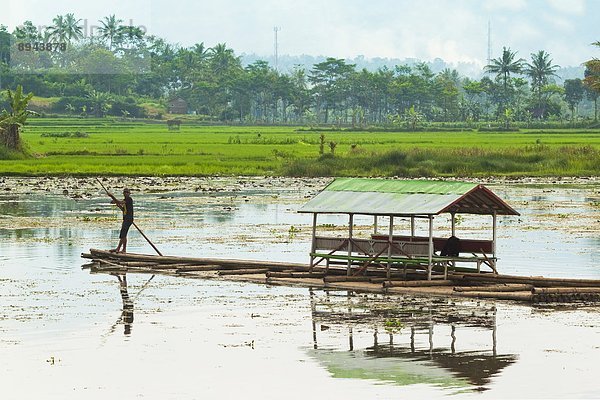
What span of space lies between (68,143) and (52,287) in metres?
67.3

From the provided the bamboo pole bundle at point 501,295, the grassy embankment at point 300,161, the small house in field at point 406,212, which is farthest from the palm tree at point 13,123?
the bamboo pole bundle at point 501,295

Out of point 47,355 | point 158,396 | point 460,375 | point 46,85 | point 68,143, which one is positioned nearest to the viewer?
point 158,396

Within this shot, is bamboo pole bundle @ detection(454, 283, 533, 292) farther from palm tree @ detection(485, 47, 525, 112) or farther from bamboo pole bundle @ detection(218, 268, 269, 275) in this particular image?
palm tree @ detection(485, 47, 525, 112)

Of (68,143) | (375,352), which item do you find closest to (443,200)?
(375,352)

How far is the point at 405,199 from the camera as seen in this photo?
26125mm

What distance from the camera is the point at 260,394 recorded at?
16453mm

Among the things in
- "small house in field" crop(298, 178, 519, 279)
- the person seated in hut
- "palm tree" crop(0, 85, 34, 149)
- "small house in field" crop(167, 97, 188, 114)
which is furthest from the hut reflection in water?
"small house in field" crop(167, 97, 188, 114)

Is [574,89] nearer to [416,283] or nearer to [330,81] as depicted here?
[330,81]

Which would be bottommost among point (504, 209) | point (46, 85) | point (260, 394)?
point (260, 394)

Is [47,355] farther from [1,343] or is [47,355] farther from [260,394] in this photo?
[260,394]

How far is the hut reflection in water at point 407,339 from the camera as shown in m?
17.6

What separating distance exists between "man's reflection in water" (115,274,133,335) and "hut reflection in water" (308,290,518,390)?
3078mm

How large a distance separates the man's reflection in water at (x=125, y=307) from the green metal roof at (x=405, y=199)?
3891 millimetres

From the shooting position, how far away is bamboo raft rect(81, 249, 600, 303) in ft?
78.6
